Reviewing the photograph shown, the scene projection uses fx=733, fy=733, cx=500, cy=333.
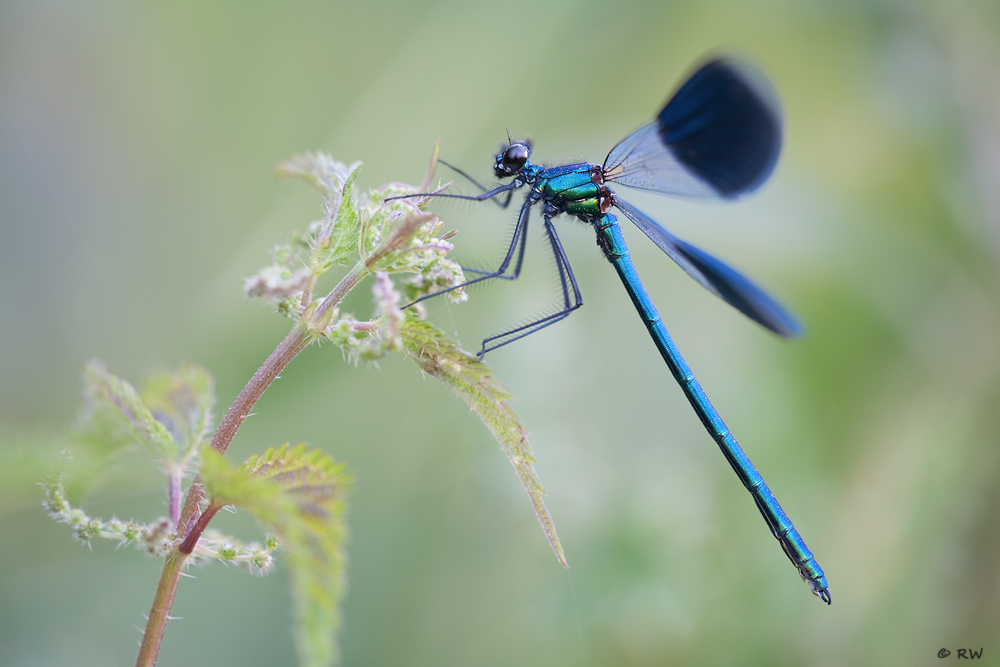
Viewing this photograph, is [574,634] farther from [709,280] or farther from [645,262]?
[645,262]

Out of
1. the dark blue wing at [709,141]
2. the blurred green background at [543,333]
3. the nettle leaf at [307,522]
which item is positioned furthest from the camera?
the blurred green background at [543,333]

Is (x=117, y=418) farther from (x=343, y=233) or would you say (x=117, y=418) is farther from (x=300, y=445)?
(x=343, y=233)

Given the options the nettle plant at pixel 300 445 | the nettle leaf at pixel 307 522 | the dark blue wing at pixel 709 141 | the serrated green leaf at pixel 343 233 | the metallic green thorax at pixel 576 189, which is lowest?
the nettle leaf at pixel 307 522

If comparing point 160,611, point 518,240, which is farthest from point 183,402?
point 518,240

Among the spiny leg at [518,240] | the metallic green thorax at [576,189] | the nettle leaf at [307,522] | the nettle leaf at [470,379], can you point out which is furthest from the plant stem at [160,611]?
the metallic green thorax at [576,189]

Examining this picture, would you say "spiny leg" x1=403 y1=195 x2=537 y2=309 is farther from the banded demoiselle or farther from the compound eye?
the compound eye

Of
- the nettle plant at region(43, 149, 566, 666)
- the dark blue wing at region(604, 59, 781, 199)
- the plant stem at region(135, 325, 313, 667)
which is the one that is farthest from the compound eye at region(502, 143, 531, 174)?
the plant stem at region(135, 325, 313, 667)

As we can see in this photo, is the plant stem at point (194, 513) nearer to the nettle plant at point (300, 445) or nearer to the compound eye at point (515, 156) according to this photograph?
the nettle plant at point (300, 445)

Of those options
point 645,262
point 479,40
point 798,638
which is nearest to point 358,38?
point 479,40
